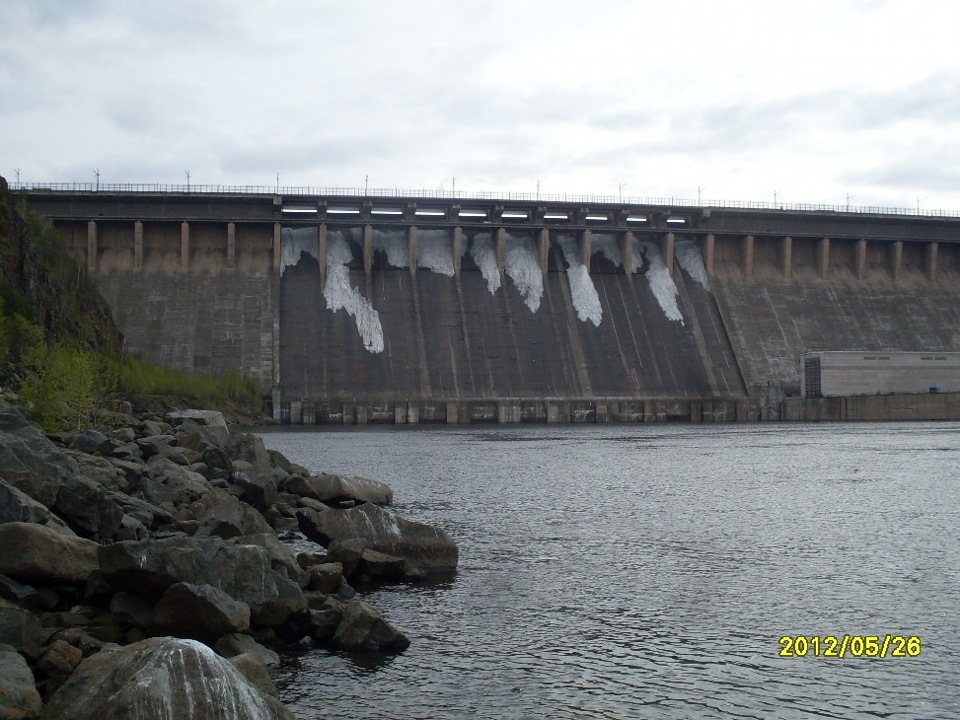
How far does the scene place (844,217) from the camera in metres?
88.8

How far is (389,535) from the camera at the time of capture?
57.6 feet

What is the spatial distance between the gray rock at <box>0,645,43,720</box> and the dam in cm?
5879

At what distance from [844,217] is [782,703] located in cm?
8496

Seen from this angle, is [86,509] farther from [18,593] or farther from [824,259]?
[824,259]

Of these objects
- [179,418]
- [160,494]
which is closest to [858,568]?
[160,494]

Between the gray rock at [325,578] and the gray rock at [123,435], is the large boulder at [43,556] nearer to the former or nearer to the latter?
the gray rock at [325,578]

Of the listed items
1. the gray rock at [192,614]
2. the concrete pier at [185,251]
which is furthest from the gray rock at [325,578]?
the concrete pier at [185,251]

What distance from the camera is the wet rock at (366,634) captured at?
12469 mm

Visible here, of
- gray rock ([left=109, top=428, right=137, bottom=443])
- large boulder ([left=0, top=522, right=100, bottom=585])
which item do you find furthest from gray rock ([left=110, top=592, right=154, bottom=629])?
gray rock ([left=109, top=428, right=137, bottom=443])

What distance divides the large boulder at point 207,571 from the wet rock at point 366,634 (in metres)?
0.61

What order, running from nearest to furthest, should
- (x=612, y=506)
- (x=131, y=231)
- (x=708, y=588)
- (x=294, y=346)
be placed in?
(x=708, y=588) → (x=612, y=506) → (x=294, y=346) → (x=131, y=231)

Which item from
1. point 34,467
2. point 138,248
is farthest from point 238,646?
point 138,248

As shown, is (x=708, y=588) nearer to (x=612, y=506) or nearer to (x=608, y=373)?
(x=612, y=506)

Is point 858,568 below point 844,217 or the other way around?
below
